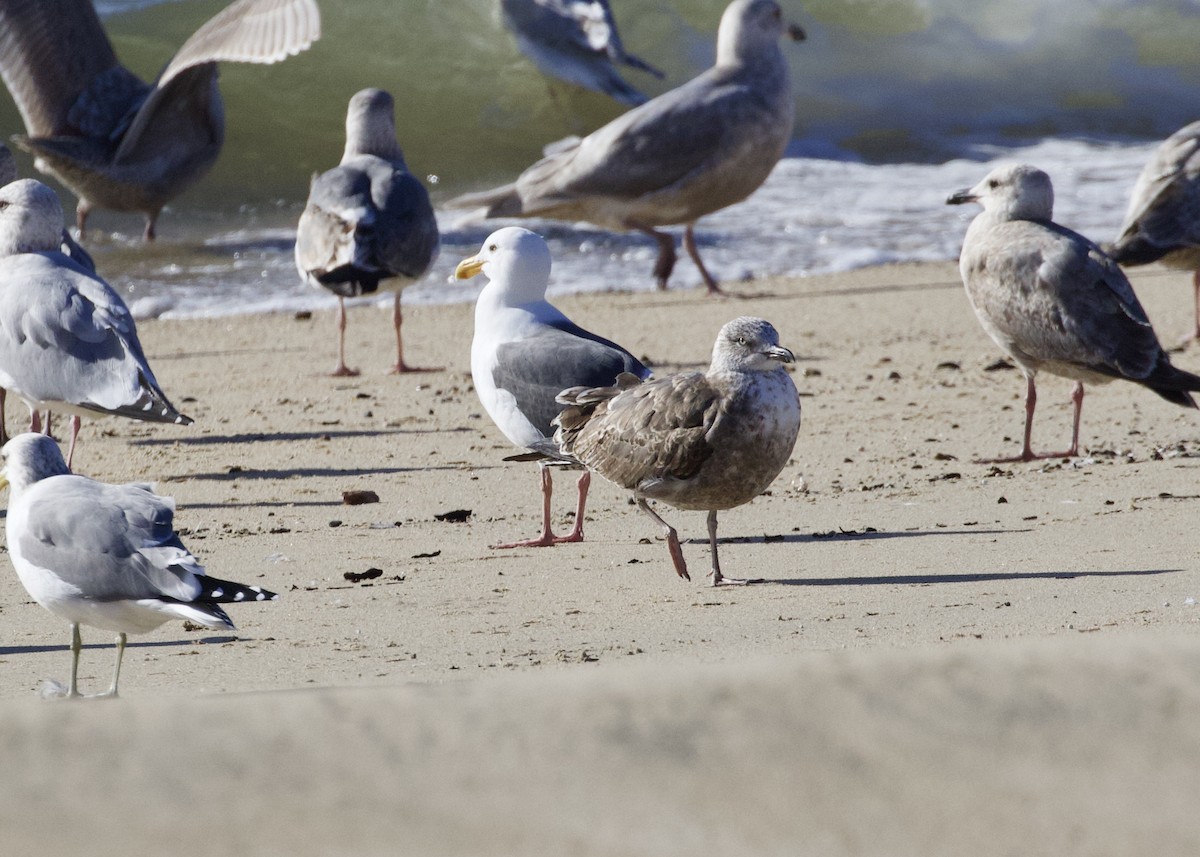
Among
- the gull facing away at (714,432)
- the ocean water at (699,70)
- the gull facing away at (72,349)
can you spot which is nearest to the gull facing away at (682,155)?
the ocean water at (699,70)

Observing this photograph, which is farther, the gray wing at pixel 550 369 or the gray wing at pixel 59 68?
the gray wing at pixel 59 68

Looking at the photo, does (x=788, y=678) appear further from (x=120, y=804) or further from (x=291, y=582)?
(x=291, y=582)

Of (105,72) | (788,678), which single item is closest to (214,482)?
(788,678)

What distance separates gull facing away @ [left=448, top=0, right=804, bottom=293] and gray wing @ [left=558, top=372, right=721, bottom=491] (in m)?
5.80

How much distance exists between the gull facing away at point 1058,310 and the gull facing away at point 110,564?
368cm

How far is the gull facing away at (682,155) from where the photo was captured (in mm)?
11219

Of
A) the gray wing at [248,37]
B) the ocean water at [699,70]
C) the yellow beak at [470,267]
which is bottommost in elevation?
the ocean water at [699,70]

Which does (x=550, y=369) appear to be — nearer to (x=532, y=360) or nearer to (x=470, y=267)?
(x=532, y=360)

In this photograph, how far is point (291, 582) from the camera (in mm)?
5148

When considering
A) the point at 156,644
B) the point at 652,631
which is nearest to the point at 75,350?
the point at 156,644

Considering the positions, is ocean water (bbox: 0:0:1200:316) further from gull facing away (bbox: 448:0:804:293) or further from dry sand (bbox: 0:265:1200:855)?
dry sand (bbox: 0:265:1200:855)

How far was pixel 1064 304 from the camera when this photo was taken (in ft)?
22.2

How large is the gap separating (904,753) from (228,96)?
65.2 feet

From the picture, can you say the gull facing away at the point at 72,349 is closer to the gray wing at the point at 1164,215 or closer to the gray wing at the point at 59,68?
the gray wing at the point at 1164,215
